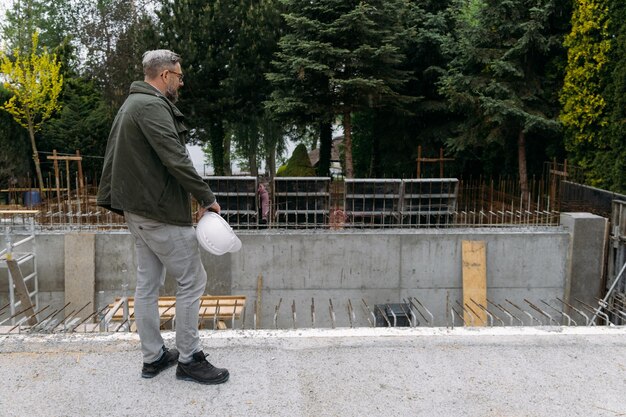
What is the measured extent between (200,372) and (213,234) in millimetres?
840

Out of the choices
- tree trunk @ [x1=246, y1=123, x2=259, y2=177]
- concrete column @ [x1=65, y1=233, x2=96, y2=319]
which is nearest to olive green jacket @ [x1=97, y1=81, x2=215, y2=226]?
concrete column @ [x1=65, y1=233, x2=96, y2=319]

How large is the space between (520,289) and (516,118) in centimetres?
606

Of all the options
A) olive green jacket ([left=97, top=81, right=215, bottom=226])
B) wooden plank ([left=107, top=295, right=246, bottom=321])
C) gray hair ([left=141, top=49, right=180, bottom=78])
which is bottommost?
wooden plank ([left=107, top=295, right=246, bottom=321])

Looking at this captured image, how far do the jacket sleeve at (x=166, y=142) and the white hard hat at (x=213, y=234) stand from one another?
289 mm

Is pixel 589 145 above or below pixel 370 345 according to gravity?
above

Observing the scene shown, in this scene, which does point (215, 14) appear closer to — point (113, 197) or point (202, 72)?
point (202, 72)

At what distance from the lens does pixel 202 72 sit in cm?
1756

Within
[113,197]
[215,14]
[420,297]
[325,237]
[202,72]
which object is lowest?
[420,297]

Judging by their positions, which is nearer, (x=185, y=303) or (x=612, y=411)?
(x=612, y=411)

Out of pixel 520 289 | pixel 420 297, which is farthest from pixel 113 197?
pixel 520 289

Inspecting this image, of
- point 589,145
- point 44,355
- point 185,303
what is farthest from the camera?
point 589,145

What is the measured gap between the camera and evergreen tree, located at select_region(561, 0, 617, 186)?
12.4 meters

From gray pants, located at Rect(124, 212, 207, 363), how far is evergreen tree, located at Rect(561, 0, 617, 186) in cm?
1199

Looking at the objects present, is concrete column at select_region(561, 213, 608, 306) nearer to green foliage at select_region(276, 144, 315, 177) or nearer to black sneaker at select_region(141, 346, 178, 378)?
black sneaker at select_region(141, 346, 178, 378)
